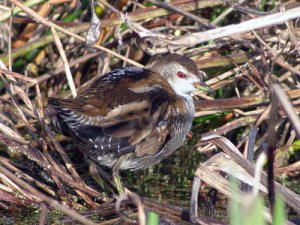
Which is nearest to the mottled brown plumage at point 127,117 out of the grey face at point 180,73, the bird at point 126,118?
the bird at point 126,118

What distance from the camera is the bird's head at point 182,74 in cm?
485

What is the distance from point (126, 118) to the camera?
4129 millimetres

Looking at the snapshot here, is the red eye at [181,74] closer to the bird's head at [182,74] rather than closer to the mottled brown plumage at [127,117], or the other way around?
the bird's head at [182,74]

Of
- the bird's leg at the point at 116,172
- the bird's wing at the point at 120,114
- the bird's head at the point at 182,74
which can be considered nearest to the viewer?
the bird's wing at the point at 120,114

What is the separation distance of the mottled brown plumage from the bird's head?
13 centimetres

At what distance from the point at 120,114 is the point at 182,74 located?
0.87m

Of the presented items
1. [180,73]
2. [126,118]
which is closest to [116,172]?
[126,118]

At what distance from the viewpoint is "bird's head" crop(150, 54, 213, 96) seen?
15.9ft

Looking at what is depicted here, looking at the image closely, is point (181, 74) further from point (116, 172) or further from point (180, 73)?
point (116, 172)

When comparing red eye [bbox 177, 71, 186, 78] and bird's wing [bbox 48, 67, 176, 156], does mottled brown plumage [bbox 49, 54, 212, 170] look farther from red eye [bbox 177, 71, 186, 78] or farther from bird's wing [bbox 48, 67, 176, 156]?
red eye [bbox 177, 71, 186, 78]

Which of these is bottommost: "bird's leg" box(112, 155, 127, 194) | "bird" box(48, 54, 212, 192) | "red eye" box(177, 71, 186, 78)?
"bird's leg" box(112, 155, 127, 194)

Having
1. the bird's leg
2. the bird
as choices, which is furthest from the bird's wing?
the bird's leg

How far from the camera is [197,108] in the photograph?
511 cm

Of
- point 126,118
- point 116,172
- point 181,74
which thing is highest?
point 181,74
